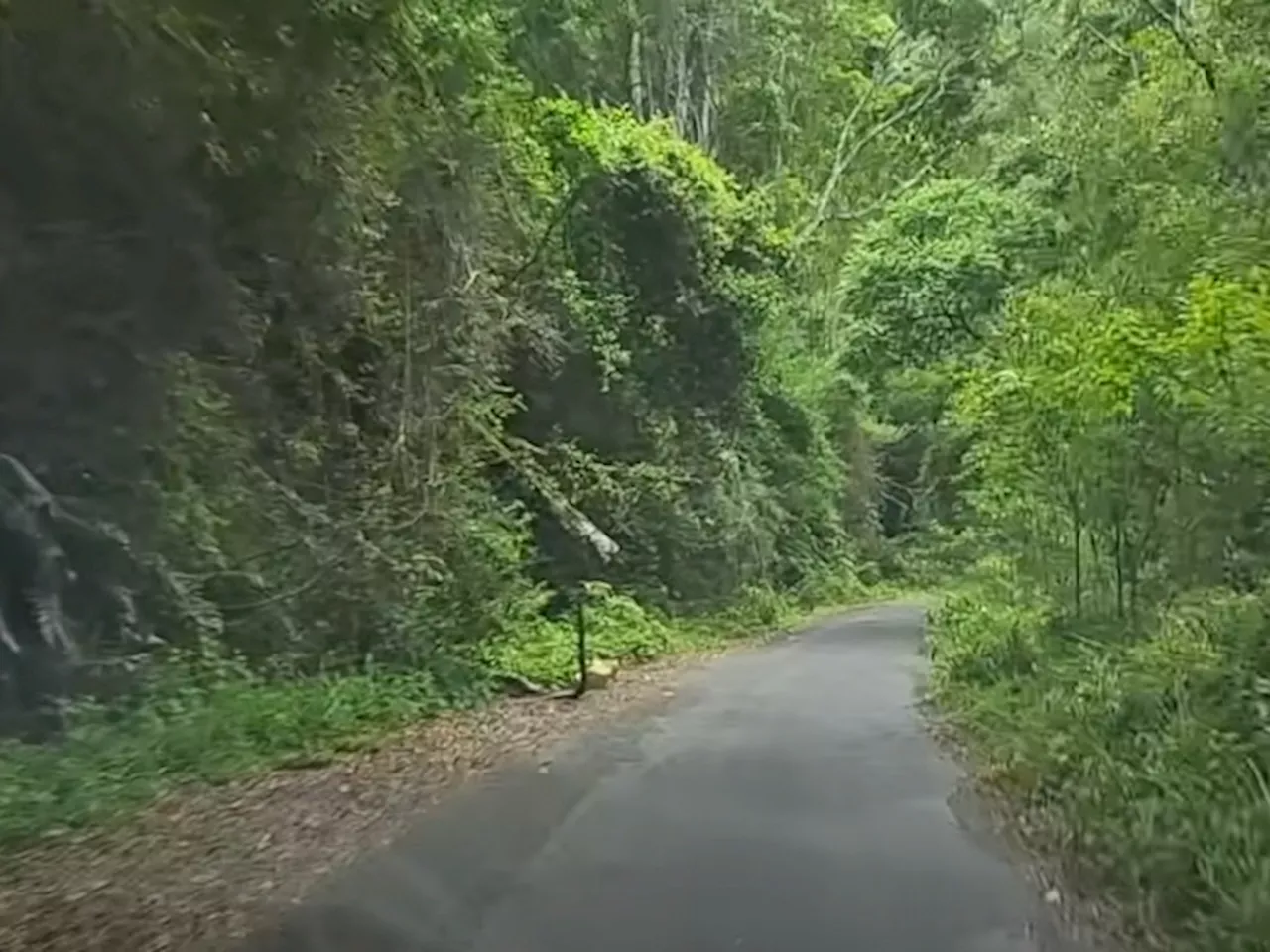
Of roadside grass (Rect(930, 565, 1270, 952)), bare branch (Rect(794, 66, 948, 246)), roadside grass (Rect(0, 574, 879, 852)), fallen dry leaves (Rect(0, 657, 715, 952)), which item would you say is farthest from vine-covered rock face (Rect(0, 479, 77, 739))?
bare branch (Rect(794, 66, 948, 246))

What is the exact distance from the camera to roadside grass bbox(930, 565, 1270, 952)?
23.8 ft

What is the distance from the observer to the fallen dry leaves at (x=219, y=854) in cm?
750

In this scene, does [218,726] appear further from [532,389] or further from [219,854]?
[532,389]

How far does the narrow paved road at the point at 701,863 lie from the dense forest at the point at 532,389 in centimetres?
87

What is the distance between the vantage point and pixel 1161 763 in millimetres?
9016

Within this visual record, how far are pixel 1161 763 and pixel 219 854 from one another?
5.28 m

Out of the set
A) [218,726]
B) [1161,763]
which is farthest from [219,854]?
[1161,763]

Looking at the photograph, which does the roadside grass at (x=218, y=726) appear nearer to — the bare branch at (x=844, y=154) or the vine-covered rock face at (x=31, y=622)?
the vine-covered rock face at (x=31, y=622)

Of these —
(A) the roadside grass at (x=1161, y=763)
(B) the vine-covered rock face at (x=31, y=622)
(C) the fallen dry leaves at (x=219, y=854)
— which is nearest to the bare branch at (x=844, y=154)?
(A) the roadside grass at (x=1161, y=763)

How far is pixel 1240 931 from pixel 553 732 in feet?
30.4

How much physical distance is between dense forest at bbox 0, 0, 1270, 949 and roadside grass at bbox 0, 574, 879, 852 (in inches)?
2.0

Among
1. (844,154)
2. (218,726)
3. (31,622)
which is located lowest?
(218,726)

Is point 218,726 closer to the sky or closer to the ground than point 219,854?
closer to the sky

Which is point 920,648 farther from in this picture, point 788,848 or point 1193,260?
point 788,848
